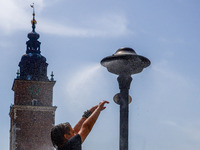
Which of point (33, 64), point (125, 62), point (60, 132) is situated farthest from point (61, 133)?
point (33, 64)

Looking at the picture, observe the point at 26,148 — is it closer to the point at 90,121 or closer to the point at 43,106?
the point at 43,106

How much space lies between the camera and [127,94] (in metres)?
5.95

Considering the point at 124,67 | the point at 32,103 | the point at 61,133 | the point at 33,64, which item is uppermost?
the point at 33,64

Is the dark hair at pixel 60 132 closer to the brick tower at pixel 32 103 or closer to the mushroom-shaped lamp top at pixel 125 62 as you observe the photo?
the mushroom-shaped lamp top at pixel 125 62

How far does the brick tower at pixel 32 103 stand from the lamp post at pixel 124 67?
129 feet

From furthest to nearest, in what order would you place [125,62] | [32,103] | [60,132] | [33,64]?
[33,64]
[32,103]
[125,62]
[60,132]

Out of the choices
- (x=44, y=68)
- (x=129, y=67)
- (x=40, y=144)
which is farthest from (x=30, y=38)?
(x=129, y=67)

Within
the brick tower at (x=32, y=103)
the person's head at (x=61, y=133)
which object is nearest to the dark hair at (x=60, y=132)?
the person's head at (x=61, y=133)

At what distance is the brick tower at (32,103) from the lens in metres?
44.8

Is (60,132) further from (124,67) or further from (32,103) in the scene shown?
(32,103)

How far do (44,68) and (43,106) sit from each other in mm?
4333

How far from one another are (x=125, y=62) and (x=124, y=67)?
12 centimetres

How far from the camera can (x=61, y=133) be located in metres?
3.79

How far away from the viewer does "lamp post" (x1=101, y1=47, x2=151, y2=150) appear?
18.9 ft
